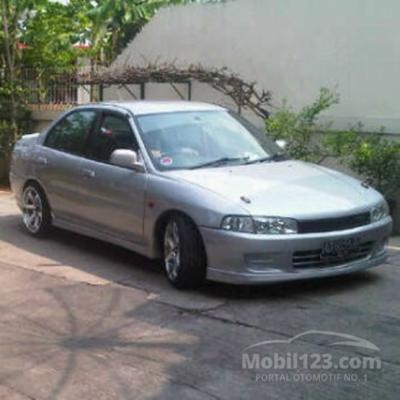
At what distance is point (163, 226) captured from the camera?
689 centimetres

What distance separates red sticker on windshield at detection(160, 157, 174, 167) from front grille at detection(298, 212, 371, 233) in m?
1.48

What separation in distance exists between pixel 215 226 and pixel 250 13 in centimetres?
635

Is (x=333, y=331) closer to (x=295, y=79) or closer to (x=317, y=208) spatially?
(x=317, y=208)

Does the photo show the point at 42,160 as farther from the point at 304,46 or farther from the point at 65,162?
the point at 304,46

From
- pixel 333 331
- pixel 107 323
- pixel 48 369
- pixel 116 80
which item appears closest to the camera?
pixel 48 369

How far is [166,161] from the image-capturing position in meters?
7.10

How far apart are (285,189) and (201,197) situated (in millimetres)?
702

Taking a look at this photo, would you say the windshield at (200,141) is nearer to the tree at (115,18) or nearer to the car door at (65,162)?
the car door at (65,162)

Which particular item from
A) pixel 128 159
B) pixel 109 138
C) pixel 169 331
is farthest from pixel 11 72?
pixel 169 331

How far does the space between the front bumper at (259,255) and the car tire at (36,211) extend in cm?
300

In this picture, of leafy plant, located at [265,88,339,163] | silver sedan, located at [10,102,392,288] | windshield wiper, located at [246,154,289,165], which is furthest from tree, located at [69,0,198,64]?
windshield wiper, located at [246,154,289,165]

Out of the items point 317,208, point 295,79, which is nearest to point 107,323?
point 317,208

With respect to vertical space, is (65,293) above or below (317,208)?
below

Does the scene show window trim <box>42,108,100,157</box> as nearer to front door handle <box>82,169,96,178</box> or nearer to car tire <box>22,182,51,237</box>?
front door handle <box>82,169,96,178</box>
